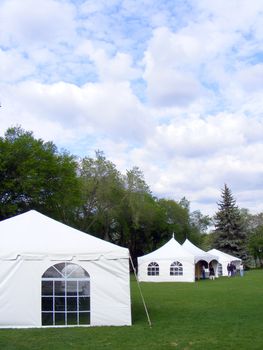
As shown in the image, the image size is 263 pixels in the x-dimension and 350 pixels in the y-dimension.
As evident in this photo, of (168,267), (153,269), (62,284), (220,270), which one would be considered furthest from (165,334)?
(220,270)

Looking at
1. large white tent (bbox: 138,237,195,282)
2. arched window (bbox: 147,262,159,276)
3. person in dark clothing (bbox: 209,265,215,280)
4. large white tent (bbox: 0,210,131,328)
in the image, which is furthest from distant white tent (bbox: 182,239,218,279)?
large white tent (bbox: 0,210,131,328)

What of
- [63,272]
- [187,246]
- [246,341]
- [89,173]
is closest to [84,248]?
[63,272]

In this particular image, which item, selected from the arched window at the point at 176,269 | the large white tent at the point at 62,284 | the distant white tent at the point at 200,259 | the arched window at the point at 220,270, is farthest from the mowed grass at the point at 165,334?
the arched window at the point at 220,270

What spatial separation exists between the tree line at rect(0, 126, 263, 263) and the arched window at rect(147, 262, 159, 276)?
8.52 m

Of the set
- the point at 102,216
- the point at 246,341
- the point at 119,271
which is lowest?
the point at 246,341

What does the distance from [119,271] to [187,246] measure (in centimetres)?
2999

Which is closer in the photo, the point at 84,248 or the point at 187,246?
the point at 84,248

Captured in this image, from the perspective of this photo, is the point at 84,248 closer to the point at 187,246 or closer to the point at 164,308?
the point at 164,308

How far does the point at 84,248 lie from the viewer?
42.2ft

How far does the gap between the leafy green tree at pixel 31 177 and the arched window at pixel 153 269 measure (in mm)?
8516

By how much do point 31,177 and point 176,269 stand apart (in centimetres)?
1227

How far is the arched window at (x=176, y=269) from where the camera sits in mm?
36188

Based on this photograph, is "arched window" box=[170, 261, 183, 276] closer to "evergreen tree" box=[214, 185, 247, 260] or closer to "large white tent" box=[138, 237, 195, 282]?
"large white tent" box=[138, 237, 195, 282]

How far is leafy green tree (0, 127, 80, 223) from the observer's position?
34750 mm
